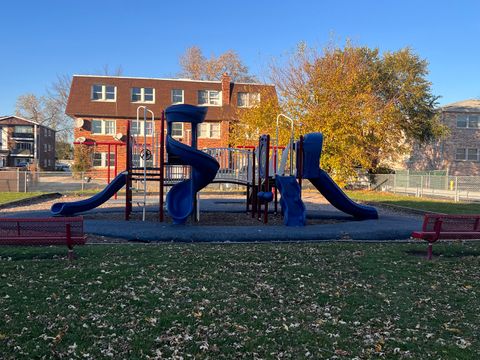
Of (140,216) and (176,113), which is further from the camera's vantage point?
(140,216)

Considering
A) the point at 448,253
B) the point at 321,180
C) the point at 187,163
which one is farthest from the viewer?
the point at 321,180

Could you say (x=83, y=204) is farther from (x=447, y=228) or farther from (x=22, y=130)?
(x=22, y=130)

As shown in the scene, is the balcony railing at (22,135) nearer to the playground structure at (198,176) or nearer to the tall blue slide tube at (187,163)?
the playground structure at (198,176)

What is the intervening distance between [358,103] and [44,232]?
26.3m

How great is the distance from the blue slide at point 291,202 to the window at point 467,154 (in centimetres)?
3462

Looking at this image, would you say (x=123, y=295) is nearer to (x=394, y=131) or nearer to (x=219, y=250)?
(x=219, y=250)

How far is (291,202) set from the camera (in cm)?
1240

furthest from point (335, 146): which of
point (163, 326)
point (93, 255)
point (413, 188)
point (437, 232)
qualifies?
point (163, 326)

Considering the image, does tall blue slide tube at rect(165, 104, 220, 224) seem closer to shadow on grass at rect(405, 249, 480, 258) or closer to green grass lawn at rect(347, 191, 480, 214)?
shadow on grass at rect(405, 249, 480, 258)

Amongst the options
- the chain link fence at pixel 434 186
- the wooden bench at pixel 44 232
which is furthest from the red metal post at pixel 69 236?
the chain link fence at pixel 434 186

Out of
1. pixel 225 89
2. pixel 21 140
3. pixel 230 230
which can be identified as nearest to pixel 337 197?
pixel 230 230

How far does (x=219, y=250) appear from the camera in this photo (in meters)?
8.29

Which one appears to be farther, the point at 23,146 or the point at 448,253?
the point at 23,146

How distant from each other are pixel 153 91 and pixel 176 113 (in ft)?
99.9
